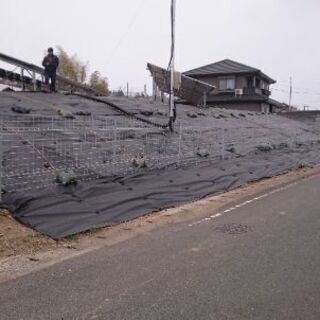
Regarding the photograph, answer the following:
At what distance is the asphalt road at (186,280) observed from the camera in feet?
13.2

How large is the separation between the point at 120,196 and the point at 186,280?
392 cm

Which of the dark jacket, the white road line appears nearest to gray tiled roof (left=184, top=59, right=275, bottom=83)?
the dark jacket

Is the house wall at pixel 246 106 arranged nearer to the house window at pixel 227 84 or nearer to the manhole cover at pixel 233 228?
the house window at pixel 227 84

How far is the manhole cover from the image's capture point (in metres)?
6.85

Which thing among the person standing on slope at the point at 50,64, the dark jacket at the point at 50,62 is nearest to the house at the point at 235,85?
the person standing on slope at the point at 50,64

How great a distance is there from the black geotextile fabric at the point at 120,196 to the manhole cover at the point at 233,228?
146 cm

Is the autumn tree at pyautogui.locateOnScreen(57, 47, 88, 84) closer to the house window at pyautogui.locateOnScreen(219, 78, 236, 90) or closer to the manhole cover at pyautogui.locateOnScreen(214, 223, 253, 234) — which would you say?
the house window at pyautogui.locateOnScreen(219, 78, 236, 90)

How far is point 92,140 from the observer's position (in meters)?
11.2

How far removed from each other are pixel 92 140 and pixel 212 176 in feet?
9.97

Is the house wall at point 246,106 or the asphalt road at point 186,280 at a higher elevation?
the house wall at point 246,106

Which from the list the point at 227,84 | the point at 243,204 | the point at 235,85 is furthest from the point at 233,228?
the point at 227,84

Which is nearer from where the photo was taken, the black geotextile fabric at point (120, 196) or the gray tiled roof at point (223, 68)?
the black geotextile fabric at point (120, 196)

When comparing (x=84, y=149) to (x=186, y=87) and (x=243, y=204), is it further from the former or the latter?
(x=186, y=87)

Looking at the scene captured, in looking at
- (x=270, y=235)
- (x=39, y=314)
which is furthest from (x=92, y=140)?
(x=39, y=314)
